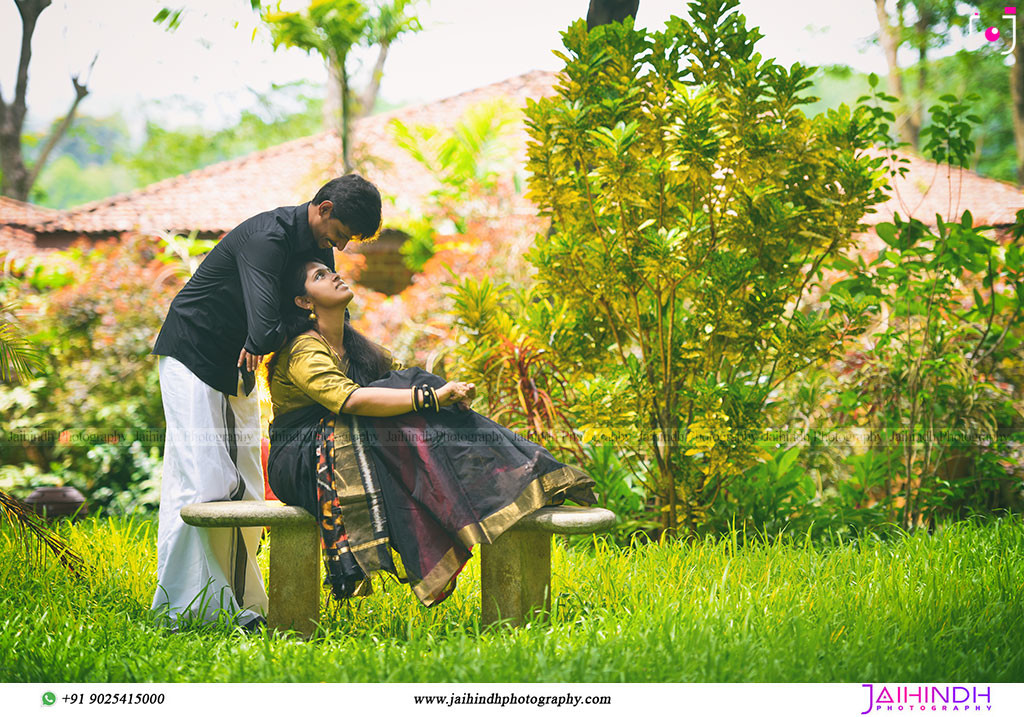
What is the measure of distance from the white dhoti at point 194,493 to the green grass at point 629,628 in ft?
0.39

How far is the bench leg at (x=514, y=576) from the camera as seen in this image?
8.21ft

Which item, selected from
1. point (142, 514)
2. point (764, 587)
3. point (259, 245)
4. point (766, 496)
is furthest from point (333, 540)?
point (142, 514)

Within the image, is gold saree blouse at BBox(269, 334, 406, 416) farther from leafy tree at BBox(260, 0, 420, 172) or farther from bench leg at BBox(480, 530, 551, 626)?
leafy tree at BBox(260, 0, 420, 172)

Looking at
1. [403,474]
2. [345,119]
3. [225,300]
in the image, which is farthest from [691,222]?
[345,119]

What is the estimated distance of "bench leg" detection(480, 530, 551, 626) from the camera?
98.5 inches

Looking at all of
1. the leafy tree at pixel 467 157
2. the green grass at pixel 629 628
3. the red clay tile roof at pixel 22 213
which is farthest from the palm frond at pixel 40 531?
the leafy tree at pixel 467 157

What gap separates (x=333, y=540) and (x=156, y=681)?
624 mm

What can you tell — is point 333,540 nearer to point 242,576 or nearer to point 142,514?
point 242,576

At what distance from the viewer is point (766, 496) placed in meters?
3.86

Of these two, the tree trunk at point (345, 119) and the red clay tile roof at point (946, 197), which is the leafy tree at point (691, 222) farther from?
the red clay tile roof at point (946, 197)

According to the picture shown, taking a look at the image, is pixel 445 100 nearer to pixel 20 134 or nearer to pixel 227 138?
A: pixel 227 138

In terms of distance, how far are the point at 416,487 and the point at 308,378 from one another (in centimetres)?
46

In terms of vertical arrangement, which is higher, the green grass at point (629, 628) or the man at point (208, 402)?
the man at point (208, 402)
